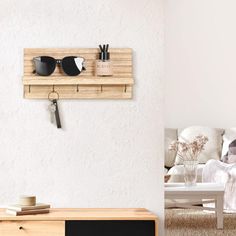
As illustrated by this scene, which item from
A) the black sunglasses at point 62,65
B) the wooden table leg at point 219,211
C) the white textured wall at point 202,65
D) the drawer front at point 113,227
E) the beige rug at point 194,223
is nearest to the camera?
the drawer front at point 113,227

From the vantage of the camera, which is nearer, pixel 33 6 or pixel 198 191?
pixel 33 6

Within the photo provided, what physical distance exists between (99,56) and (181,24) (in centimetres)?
559

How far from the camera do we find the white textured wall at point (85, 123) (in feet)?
11.2

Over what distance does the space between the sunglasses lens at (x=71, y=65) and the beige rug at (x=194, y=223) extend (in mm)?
2510

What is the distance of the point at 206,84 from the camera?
8.68 metres

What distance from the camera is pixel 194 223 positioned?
6.22m

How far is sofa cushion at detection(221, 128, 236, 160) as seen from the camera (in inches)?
316

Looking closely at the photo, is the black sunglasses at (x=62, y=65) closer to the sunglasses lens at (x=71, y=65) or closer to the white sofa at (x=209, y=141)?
the sunglasses lens at (x=71, y=65)

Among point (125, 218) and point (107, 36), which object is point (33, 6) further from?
point (125, 218)

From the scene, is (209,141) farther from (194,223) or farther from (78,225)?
(78,225)

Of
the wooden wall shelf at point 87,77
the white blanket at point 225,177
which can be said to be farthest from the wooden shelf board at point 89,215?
the white blanket at point 225,177

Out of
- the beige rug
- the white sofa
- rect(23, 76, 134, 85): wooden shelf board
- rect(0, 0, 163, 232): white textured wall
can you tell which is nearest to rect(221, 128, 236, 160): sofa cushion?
the white sofa

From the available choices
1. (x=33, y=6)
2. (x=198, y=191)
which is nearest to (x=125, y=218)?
(x=33, y=6)

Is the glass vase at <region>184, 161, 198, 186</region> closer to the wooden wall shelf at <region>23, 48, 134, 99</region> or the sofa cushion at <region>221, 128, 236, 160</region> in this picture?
the sofa cushion at <region>221, 128, 236, 160</region>
